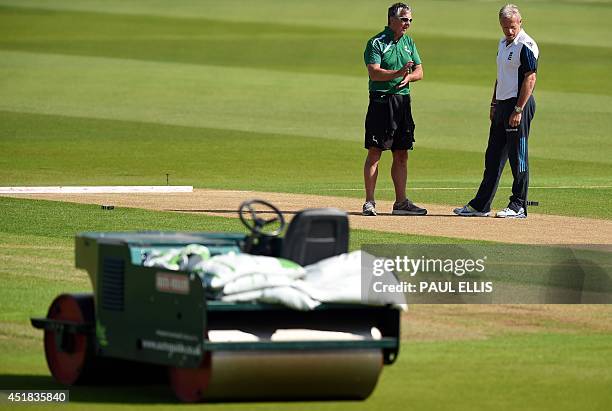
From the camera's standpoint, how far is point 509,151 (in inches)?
785

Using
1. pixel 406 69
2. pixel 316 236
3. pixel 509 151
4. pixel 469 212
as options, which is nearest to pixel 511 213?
pixel 469 212

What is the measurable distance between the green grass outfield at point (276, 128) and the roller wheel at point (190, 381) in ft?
0.54

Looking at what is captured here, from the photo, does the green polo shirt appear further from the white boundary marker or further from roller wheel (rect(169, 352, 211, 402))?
roller wheel (rect(169, 352, 211, 402))

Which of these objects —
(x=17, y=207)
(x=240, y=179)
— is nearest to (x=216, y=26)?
(x=240, y=179)

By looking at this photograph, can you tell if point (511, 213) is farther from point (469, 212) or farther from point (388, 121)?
point (388, 121)

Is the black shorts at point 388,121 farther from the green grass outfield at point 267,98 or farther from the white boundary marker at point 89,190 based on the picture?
the white boundary marker at point 89,190

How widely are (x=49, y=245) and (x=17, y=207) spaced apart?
388 centimetres

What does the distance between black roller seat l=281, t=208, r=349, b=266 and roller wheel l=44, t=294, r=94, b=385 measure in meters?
1.27

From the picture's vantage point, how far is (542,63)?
55.7m

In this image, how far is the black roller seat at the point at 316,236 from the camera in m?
10.5

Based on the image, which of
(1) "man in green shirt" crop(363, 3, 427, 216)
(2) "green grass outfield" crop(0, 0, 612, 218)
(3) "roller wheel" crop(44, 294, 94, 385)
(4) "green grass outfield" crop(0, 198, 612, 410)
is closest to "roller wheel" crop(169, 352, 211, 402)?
(4) "green grass outfield" crop(0, 198, 612, 410)
